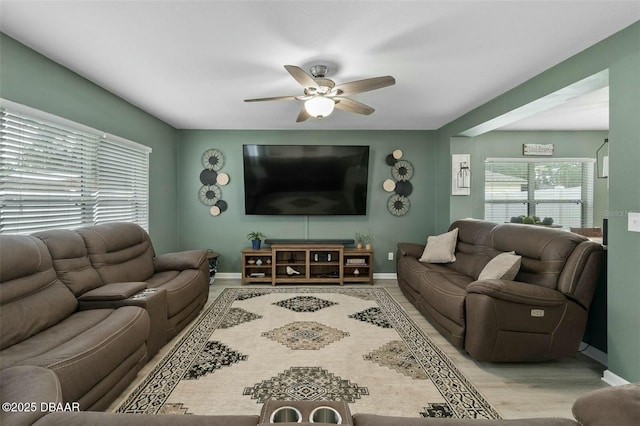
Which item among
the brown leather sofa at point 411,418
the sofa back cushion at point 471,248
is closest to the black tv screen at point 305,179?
the sofa back cushion at point 471,248

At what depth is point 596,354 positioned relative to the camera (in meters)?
2.47

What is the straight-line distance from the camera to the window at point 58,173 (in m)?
2.23

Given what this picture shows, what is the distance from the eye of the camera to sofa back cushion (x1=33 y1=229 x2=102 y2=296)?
226 cm

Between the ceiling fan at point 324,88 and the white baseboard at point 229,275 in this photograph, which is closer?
the ceiling fan at point 324,88

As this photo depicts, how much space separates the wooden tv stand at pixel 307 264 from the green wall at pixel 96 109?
1384mm

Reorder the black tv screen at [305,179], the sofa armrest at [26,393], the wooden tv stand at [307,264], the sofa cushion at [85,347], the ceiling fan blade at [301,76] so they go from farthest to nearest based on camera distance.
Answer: the black tv screen at [305,179] → the wooden tv stand at [307,264] → the ceiling fan blade at [301,76] → the sofa cushion at [85,347] → the sofa armrest at [26,393]

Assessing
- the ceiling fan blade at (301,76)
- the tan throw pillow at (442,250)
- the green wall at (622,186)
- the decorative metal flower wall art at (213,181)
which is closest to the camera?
the green wall at (622,186)

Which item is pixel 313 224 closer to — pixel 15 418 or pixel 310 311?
pixel 310 311

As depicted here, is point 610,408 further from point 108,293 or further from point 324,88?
point 108,293

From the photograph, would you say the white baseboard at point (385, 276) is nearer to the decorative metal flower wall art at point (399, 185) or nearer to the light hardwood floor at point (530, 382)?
the decorative metal flower wall art at point (399, 185)

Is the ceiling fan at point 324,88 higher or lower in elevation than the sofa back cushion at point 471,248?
higher

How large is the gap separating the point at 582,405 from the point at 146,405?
7.26 feet

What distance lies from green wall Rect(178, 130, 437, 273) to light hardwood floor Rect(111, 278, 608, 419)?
96.5 inches

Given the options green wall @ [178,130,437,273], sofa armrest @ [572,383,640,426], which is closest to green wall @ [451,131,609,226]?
green wall @ [178,130,437,273]
